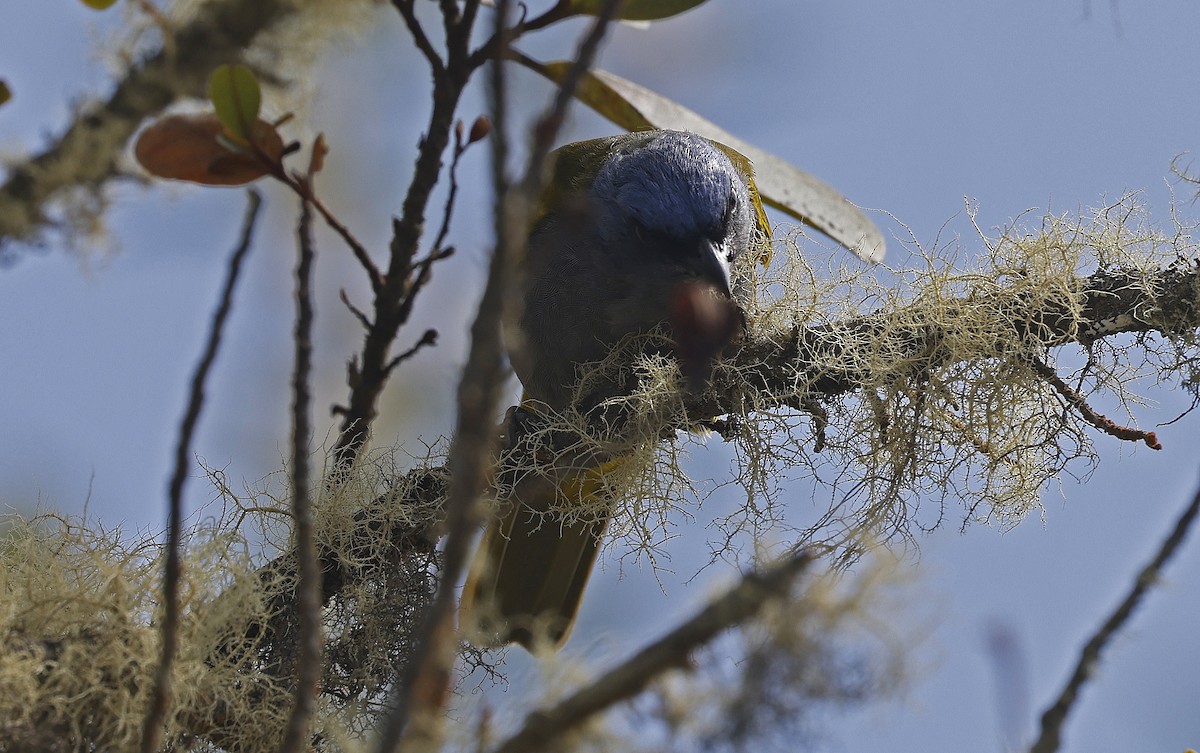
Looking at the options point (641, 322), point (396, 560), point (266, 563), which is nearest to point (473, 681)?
point (396, 560)

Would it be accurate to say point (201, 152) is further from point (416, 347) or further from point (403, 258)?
point (416, 347)

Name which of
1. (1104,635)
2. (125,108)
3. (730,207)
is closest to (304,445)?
(1104,635)

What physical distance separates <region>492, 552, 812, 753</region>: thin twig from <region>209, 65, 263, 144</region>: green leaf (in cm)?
149

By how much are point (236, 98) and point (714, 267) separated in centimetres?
126

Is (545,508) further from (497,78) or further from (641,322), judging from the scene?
(497,78)

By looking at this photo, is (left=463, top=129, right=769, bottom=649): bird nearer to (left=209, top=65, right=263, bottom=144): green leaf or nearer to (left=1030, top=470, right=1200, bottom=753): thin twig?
(left=209, top=65, right=263, bottom=144): green leaf

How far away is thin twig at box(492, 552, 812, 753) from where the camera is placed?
3.16ft

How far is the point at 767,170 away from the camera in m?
3.38

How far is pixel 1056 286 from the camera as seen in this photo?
2346mm

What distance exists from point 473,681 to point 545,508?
559mm

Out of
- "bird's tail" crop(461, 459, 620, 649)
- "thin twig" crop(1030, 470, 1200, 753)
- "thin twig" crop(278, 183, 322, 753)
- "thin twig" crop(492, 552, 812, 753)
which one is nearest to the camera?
"thin twig" crop(492, 552, 812, 753)

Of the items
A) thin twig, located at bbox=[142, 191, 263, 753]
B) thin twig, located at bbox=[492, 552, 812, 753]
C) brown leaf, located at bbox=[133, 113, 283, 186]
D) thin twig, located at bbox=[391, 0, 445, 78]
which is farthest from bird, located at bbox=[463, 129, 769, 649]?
thin twig, located at bbox=[492, 552, 812, 753]

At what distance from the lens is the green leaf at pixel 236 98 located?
85.7 inches

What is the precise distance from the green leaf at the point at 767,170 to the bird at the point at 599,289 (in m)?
0.08
